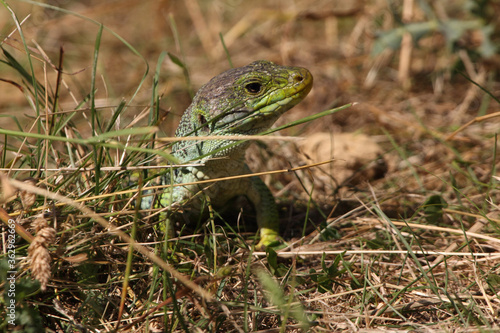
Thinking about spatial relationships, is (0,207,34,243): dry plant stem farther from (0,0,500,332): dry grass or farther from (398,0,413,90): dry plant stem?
(398,0,413,90): dry plant stem

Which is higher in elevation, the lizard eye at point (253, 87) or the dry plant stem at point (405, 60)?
the lizard eye at point (253, 87)

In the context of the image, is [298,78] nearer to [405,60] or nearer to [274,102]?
[274,102]

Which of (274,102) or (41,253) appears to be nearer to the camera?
(41,253)

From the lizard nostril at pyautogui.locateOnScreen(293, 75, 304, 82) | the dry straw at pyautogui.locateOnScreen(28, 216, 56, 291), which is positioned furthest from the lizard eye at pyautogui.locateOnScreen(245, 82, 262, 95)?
the dry straw at pyautogui.locateOnScreen(28, 216, 56, 291)

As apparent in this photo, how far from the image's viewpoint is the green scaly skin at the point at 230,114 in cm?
272

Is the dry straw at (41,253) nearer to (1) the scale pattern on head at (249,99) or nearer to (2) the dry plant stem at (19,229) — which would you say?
(2) the dry plant stem at (19,229)

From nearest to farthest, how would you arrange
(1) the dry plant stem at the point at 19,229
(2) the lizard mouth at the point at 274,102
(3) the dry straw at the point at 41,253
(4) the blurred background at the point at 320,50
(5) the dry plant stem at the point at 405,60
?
1. (3) the dry straw at the point at 41,253
2. (1) the dry plant stem at the point at 19,229
3. (2) the lizard mouth at the point at 274,102
4. (4) the blurred background at the point at 320,50
5. (5) the dry plant stem at the point at 405,60

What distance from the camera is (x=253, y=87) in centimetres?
275

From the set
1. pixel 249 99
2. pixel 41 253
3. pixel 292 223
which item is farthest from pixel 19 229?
pixel 292 223

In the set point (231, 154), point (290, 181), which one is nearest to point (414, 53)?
point (290, 181)

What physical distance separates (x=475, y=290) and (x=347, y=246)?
30.2 inches

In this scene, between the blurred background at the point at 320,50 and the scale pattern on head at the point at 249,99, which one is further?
the blurred background at the point at 320,50

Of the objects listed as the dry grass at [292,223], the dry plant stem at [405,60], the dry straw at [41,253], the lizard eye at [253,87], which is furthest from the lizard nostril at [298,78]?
the dry plant stem at [405,60]

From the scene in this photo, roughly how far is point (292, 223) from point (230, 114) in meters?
1.14
